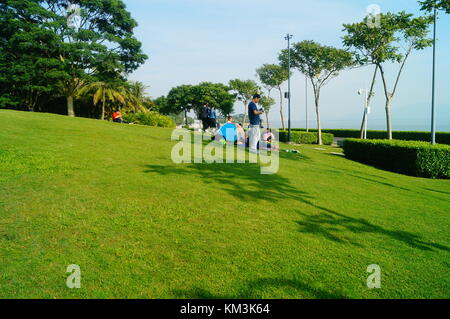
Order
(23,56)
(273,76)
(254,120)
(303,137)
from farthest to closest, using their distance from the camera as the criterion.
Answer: (273,76) → (303,137) → (23,56) → (254,120)

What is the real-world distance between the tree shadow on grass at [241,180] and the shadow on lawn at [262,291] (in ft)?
8.86

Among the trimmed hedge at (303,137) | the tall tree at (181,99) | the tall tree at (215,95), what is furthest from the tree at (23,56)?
the tall tree at (181,99)

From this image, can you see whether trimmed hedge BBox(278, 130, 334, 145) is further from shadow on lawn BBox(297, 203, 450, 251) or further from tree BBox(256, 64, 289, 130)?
shadow on lawn BBox(297, 203, 450, 251)

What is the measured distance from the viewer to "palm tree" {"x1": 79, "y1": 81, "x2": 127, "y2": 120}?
109ft

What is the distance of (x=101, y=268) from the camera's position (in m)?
3.33

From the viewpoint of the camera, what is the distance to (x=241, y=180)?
724 cm

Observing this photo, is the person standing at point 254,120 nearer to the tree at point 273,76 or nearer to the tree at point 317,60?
the tree at point 317,60

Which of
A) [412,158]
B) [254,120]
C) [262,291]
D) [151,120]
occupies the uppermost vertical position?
[151,120]

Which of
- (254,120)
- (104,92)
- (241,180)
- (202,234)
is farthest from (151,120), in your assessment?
(202,234)

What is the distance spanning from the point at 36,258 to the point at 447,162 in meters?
15.9

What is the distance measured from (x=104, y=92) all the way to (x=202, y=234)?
33876 mm

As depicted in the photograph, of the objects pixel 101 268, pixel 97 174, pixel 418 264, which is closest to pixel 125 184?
pixel 97 174

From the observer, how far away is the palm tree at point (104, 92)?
3322 cm

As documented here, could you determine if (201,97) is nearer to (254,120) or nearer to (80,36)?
(80,36)
